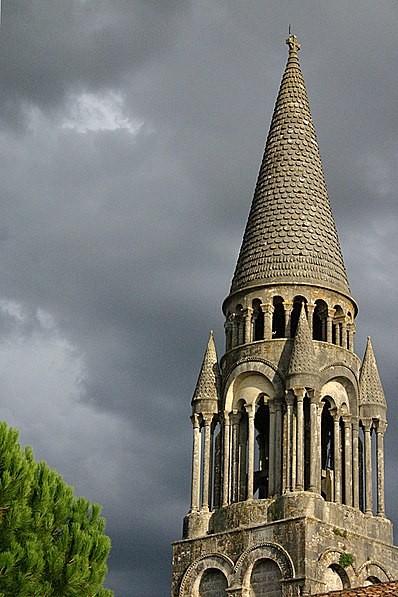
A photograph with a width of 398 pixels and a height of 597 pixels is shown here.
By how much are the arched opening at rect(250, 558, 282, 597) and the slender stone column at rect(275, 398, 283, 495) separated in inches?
94.0

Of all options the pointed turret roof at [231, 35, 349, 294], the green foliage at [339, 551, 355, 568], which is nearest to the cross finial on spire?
the pointed turret roof at [231, 35, 349, 294]

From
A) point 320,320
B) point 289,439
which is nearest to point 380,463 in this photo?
point 289,439

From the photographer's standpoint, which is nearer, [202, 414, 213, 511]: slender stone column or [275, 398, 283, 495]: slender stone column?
[275, 398, 283, 495]: slender stone column

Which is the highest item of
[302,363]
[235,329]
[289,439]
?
[235,329]

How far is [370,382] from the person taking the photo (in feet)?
151

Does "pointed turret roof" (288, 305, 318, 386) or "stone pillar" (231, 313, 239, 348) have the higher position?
"stone pillar" (231, 313, 239, 348)

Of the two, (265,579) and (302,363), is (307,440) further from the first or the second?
(265,579)

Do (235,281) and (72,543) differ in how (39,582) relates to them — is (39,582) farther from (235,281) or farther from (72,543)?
(235,281)

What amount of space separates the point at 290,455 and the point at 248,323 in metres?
5.16

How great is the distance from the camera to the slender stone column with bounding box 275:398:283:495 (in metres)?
42.8

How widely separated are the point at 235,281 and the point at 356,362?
4955 mm

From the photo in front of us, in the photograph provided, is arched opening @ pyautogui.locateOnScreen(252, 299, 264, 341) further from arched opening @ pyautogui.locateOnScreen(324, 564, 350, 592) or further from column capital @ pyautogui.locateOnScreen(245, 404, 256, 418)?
arched opening @ pyautogui.locateOnScreen(324, 564, 350, 592)

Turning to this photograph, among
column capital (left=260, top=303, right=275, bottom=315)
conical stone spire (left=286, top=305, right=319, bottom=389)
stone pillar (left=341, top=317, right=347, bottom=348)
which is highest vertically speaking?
column capital (left=260, top=303, right=275, bottom=315)

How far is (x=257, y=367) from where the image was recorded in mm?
44719
